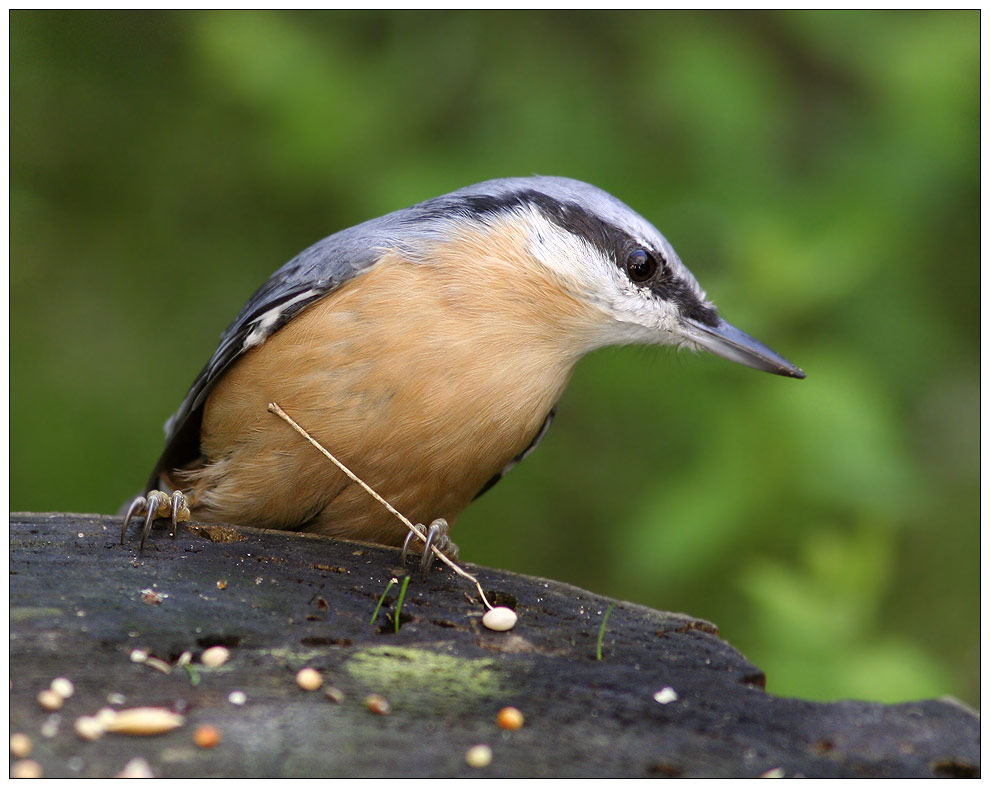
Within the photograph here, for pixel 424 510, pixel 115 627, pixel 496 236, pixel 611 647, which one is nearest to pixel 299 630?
pixel 115 627

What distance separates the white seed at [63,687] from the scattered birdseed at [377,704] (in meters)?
0.55

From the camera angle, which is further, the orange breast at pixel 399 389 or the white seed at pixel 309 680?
the orange breast at pixel 399 389

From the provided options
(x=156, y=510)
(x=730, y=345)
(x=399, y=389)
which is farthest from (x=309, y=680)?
(x=730, y=345)

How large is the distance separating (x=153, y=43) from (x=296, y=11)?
2.71 ft

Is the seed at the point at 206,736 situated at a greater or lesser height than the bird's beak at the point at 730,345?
lesser

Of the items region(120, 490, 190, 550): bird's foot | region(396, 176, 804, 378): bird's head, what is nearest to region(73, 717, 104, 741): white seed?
region(120, 490, 190, 550): bird's foot

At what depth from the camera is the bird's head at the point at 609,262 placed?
10.2 ft

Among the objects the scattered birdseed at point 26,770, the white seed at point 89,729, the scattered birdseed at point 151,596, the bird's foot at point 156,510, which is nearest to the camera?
the scattered birdseed at point 26,770

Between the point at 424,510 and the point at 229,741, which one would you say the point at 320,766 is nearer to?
the point at 229,741

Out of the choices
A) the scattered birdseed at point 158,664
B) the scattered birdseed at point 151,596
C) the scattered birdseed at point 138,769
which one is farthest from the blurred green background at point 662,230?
the scattered birdseed at point 138,769

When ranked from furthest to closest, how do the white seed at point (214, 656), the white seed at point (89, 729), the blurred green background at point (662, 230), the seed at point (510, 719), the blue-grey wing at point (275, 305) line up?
the blurred green background at point (662, 230) < the blue-grey wing at point (275, 305) < the white seed at point (214, 656) < the seed at point (510, 719) < the white seed at point (89, 729)

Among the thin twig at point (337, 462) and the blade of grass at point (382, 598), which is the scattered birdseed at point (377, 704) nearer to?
the blade of grass at point (382, 598)

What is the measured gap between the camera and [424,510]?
10.1ft

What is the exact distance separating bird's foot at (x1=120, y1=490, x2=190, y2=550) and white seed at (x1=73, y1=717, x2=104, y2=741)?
737 millimetres
